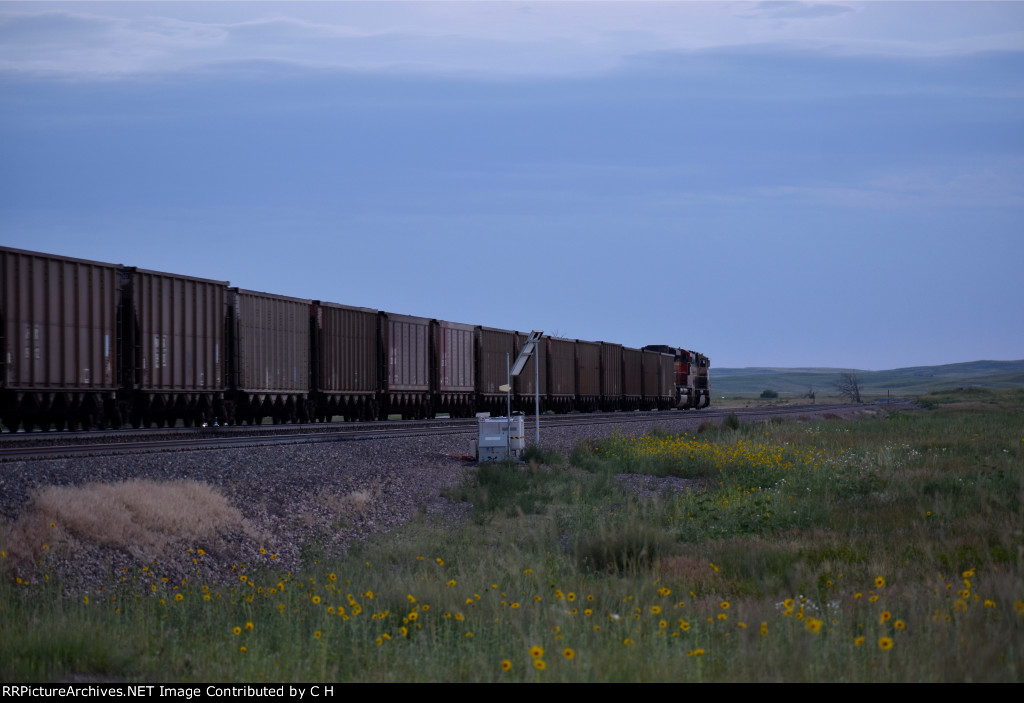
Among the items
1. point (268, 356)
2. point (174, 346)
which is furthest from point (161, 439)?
point (268, 356)

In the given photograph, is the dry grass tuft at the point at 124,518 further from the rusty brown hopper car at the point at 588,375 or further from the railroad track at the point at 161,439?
the rusty brown hopper car at the point at 588,375

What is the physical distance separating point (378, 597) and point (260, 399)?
867 inches

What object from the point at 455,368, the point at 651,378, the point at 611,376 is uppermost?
the point at 455,368

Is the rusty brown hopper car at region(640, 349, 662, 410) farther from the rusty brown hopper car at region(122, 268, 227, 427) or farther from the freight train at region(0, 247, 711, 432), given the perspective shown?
the rusty brown hopper car at region(122, 268, 227, 427)

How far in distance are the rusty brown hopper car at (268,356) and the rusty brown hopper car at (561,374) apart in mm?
16347

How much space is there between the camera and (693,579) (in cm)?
817

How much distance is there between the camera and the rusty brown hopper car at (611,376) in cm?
5397

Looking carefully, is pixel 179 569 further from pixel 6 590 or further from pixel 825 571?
pixel 825 571

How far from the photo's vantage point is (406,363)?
3531cm

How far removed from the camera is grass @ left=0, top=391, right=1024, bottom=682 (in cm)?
541

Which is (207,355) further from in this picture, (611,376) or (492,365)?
(611,376)

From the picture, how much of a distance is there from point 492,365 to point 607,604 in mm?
35368

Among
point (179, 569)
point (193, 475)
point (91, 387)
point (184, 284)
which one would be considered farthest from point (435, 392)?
point (179, 569)

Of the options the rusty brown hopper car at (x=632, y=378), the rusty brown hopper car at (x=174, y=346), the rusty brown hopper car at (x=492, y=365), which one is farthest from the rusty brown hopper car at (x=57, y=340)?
the rusty brown hopper car at (x=632, y=378)
